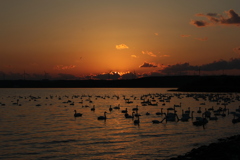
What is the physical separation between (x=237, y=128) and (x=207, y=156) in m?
19.0

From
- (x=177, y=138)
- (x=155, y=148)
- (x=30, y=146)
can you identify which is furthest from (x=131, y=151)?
(x=30, y=146)

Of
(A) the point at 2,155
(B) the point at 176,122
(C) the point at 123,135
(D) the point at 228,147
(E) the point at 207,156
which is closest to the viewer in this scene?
(E) the point at 207,156

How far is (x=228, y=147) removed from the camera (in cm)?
2159

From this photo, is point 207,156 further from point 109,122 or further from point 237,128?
point 109,122

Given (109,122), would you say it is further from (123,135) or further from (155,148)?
(155,148)

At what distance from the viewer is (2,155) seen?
24438 millimetres

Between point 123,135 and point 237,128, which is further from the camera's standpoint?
point 237,128

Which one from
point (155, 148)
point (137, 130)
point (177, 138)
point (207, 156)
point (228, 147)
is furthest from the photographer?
point (137, 130)

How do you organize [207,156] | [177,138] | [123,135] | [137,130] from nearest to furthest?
1. [207,156]
2. [177,138]
3. [123,135]
4. [137,130]

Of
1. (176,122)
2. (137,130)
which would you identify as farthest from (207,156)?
(176,122)

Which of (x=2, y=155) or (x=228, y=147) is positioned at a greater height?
(x=228, y=147)

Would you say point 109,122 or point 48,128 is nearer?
point 48,128

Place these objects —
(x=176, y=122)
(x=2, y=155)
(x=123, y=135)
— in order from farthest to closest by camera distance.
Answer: (x=176, y=122), (x=123, y=135), (x=2, y=155)

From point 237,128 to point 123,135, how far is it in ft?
47.2
